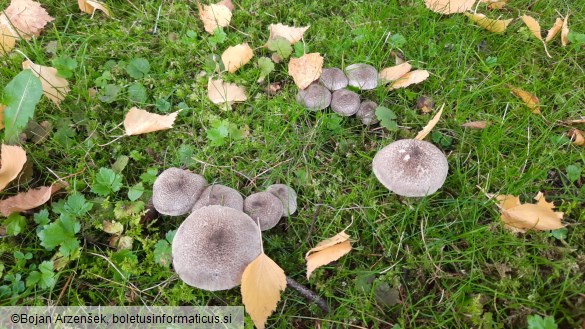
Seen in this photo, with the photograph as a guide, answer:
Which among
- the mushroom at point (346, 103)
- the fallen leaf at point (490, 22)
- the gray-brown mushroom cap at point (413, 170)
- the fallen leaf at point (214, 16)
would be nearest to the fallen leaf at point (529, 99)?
the fallen leaf at point (490, 22)

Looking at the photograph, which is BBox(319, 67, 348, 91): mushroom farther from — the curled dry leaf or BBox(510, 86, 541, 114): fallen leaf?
BBox(510, 86, 541, 114): fallen leaf

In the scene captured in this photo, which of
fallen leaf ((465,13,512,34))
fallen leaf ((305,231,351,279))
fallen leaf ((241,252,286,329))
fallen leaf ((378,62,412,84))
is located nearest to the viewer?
fallen leaf ((241,252,286,329))

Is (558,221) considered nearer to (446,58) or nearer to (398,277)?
(398,277)

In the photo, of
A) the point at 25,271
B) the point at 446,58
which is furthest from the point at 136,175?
the point at 446,58

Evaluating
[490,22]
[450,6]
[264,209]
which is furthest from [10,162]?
[490,22]

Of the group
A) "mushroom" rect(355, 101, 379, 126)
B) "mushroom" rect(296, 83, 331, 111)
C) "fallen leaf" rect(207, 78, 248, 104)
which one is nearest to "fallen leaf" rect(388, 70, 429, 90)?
"mushroom" rect(355, 101, 379, 126)

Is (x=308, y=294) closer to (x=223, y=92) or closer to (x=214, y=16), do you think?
(x=223, y=92)
